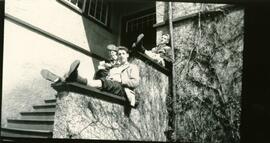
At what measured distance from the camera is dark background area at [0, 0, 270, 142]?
13.5 feet

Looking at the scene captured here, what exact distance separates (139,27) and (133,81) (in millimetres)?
2981

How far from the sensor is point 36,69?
5457 millimetres

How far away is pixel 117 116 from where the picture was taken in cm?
430

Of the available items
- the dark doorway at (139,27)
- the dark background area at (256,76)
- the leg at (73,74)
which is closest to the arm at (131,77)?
the leg at (73,74)

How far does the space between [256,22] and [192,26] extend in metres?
1.23

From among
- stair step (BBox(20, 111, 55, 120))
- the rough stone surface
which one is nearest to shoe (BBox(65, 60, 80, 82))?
the rough stone surface

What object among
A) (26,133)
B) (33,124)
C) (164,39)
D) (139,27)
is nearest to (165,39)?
(164,39)

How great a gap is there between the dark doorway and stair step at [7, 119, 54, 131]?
2.97 m

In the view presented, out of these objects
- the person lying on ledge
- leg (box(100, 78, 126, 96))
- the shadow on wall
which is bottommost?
leg (box(100, 78, 126, 96))

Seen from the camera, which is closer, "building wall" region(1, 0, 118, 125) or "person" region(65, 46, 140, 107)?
"person" region(65, 46, 140, 107)

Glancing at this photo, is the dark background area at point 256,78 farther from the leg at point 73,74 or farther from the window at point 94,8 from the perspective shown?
the window at point 94,8

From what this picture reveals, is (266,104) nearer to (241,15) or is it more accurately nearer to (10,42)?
(241,15)

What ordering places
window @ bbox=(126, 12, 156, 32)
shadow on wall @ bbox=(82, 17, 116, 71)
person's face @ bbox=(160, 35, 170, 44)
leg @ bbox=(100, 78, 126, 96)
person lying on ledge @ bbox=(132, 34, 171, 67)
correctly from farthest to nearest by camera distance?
window @ bbox=(126, 12, 156, 32) < shadow on wall @ bbox=(82, 17, 116, 71) < person's face @ bbox=(160, 35, 170, 44) < person lying on ledge @ bbox=(132, 34, 171, 67) < leg @ bbox=(100, 78, 126, 96)

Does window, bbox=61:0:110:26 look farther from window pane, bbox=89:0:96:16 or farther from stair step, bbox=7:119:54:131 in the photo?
stair step, bbox=7:119:54:131
